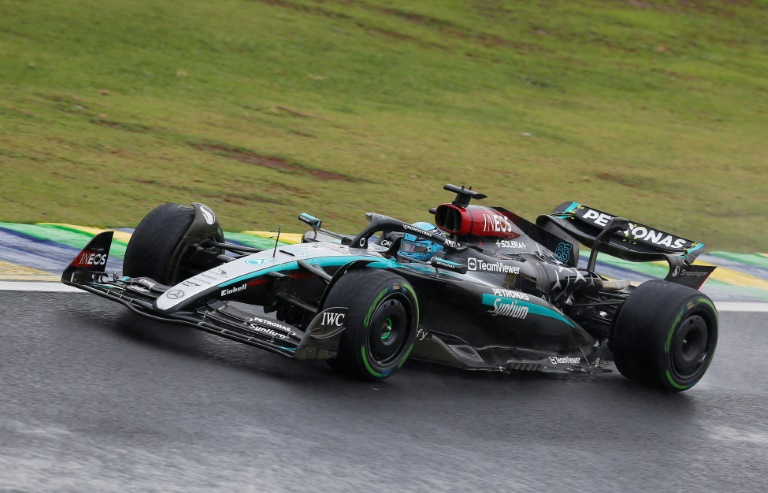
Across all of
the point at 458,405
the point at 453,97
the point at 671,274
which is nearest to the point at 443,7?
the point at 453,97

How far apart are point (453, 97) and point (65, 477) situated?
17402mm

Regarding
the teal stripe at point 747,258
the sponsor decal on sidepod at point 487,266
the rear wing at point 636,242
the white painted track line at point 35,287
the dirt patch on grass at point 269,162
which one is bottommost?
the white painted track line at point 35,287

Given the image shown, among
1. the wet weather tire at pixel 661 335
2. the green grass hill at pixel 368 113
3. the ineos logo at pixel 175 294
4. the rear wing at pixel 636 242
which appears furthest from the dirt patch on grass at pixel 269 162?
the ineos logo at pixel 175 294

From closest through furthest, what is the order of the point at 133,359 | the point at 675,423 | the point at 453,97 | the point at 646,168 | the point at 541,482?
1. the point at 541,482
2. the point at 133,359
3. the point at 675,423
4. the point at 646,168
5. the point at 453,97

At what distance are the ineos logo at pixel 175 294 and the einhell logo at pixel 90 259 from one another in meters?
0.73

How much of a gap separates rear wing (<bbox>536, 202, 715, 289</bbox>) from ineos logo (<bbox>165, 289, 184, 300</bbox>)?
3306mm

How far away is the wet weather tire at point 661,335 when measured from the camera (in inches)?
286

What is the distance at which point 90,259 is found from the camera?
22.1 ft

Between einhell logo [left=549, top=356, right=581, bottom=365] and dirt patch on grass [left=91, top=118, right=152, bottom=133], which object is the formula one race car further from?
dirt patch on grass [left=91, top=118, right=152, bottom=133]

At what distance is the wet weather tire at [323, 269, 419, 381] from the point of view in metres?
6.12

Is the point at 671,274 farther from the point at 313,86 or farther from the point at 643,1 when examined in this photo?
the point at 643,1

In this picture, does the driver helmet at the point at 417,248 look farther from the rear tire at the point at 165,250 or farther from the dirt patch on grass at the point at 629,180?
the dirt patch on grass at the point at 629,180

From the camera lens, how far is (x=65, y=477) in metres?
4.50

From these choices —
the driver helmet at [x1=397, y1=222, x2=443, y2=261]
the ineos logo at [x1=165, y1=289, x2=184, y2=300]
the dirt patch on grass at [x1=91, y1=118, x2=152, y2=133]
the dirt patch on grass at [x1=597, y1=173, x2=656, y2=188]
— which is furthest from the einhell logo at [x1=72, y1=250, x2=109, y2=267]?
the dirt patch on grass at [x1=597, y1=173, x2=656, y2=188]
